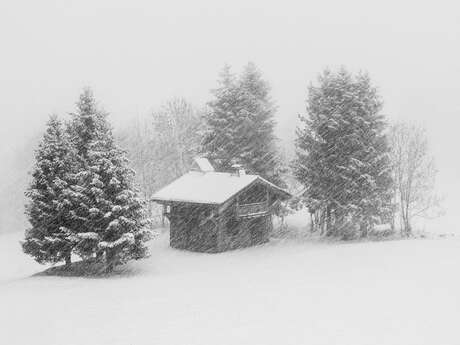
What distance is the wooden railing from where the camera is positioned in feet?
116

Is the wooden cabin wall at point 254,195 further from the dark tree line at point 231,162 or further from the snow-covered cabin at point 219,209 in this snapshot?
the dark tree line at point 231,162

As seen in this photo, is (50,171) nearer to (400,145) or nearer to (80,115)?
(80,115)

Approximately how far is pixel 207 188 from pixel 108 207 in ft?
33.4

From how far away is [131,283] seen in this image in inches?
952

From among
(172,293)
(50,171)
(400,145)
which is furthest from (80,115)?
(400,145)

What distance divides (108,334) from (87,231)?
1276cm

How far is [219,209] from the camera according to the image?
3384cm

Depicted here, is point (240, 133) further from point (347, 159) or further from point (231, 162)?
point (347, 159)

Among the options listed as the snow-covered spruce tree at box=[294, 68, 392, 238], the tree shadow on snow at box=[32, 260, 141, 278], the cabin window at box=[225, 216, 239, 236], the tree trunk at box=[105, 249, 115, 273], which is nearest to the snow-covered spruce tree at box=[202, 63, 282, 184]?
the snow-covered spruce tree at box=[294, 68, 392, 238]

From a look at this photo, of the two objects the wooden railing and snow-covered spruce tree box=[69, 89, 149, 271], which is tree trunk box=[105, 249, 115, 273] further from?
the wooden railing

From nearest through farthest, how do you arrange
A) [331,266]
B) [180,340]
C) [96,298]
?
1. [180,340]
2. [96,298]
3. [331,266]

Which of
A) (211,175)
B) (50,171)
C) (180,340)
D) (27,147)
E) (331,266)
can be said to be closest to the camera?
(180,340)

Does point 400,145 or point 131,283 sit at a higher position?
point 400,145

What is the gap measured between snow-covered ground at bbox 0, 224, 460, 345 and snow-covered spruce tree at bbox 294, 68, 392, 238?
666cm
